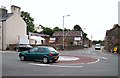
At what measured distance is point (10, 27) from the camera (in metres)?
49.9

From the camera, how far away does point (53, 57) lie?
2041 cm

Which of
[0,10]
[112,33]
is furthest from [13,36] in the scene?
[112,33]

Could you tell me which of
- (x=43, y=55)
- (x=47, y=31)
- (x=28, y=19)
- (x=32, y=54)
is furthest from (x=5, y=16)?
(x=47, y=31)

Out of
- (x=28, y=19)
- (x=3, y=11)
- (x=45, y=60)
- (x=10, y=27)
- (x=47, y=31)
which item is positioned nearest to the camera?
(x=45, y=60)

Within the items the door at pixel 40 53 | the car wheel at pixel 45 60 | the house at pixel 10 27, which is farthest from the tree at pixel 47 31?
the car wheel at pixel 45 60

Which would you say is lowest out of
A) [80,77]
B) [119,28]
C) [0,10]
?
[80,77]

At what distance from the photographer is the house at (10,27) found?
161ft

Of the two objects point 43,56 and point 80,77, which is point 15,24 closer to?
point 43,56

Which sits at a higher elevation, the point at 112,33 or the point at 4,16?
the point at 4,16

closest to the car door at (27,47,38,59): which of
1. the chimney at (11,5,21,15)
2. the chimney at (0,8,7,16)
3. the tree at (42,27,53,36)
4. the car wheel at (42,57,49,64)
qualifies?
the car wheel at (42,57,49,64)

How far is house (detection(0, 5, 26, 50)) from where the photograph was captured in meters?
48.9

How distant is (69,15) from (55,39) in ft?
137

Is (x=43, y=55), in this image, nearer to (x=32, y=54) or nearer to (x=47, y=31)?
(x=32, y=54)

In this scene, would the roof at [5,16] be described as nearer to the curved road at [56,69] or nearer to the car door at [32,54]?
the car door at [32,54]
